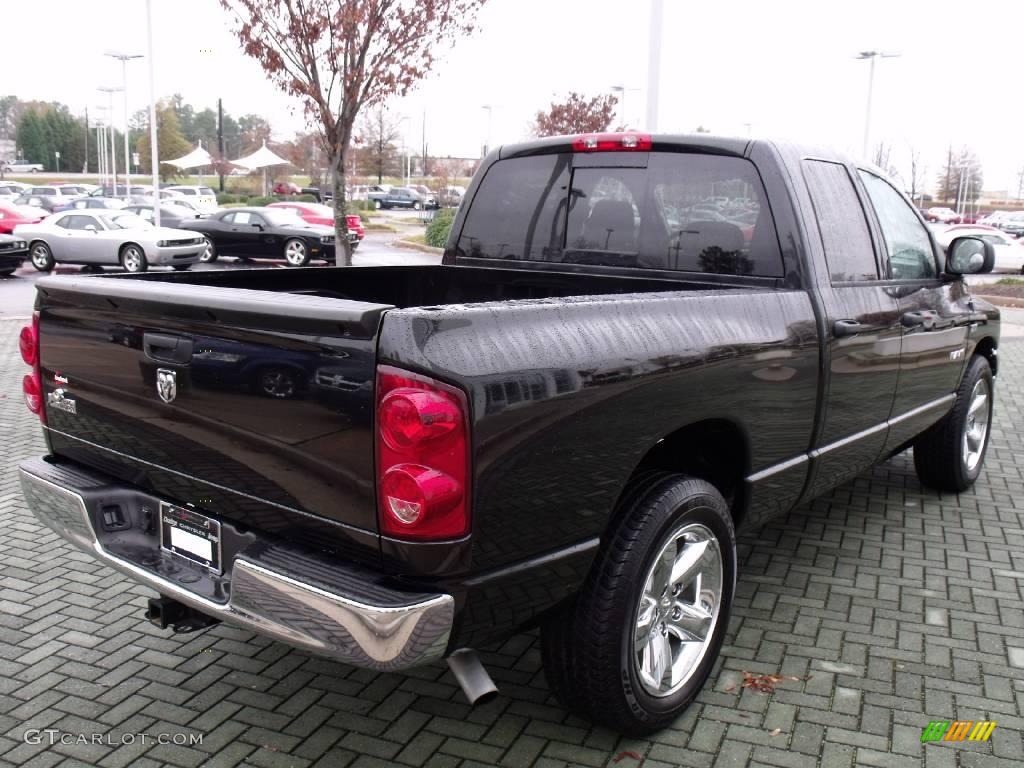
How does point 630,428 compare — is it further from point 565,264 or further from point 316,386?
point 565,264

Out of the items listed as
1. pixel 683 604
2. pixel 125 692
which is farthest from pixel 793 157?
pixel 125 692

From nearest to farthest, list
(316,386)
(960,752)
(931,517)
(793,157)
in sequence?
(316,386) < (960,752) < (793,157) < (931,517)

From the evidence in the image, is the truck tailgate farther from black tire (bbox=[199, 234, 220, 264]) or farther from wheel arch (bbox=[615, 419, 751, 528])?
black tire (bbox=[199, 234, 220, 264])

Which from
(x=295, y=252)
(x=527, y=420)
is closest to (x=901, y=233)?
(x=527, y=420)

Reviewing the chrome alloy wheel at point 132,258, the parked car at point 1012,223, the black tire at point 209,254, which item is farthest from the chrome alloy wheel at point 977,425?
the parked car at point 1012,223

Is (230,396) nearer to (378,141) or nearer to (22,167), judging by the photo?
(378,141)

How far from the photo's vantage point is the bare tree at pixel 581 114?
27719 mm

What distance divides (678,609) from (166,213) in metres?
29.5

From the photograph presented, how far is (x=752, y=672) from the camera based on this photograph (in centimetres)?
364

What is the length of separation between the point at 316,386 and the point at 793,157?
250cm

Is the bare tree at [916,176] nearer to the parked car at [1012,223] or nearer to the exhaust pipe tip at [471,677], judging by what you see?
the parked car at [1012,223]

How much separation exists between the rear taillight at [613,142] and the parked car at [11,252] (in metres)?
20.2

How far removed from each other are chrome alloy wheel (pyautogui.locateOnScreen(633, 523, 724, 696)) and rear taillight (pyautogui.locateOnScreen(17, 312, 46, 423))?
7.31ft

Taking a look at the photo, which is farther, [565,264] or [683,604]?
[565,264]
